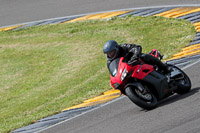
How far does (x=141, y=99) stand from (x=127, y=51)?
1.05 m

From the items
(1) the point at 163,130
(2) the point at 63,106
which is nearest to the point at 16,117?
(2) the point at 63,106

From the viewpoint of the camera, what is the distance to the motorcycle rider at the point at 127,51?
7945 mm

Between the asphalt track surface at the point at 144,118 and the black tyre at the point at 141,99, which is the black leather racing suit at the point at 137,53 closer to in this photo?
the black tyre at the point at 141,99

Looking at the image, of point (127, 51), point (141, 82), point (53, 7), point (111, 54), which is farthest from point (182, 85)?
point (53, 7)

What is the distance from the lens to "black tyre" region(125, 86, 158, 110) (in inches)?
300

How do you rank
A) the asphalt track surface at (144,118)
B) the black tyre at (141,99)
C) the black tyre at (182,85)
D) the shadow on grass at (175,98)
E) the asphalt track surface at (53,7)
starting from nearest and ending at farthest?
the asphalt track surface at (144,118)
the black tyre at (141,99)
the shadow on grass at (175,98)
the black tyre at (182,85)
the asphalt track surface at (53,7)

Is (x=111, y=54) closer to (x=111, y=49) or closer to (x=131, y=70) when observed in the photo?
(x=111, y=49)

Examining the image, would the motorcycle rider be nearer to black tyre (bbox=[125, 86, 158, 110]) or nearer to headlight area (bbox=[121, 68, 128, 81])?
headlight area (bbox=[121, 68, 128, 81])

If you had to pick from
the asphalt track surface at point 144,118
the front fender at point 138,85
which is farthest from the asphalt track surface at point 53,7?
the front fender at point 138,85

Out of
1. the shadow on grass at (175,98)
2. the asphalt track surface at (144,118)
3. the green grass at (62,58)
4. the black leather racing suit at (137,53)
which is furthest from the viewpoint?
the green grass at (62,58)

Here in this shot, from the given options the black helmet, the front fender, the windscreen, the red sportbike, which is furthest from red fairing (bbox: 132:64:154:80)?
the black helmet

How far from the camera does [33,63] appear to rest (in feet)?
50.0

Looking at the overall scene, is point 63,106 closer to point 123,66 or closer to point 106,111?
point 106,111

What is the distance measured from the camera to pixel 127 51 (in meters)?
8.22
